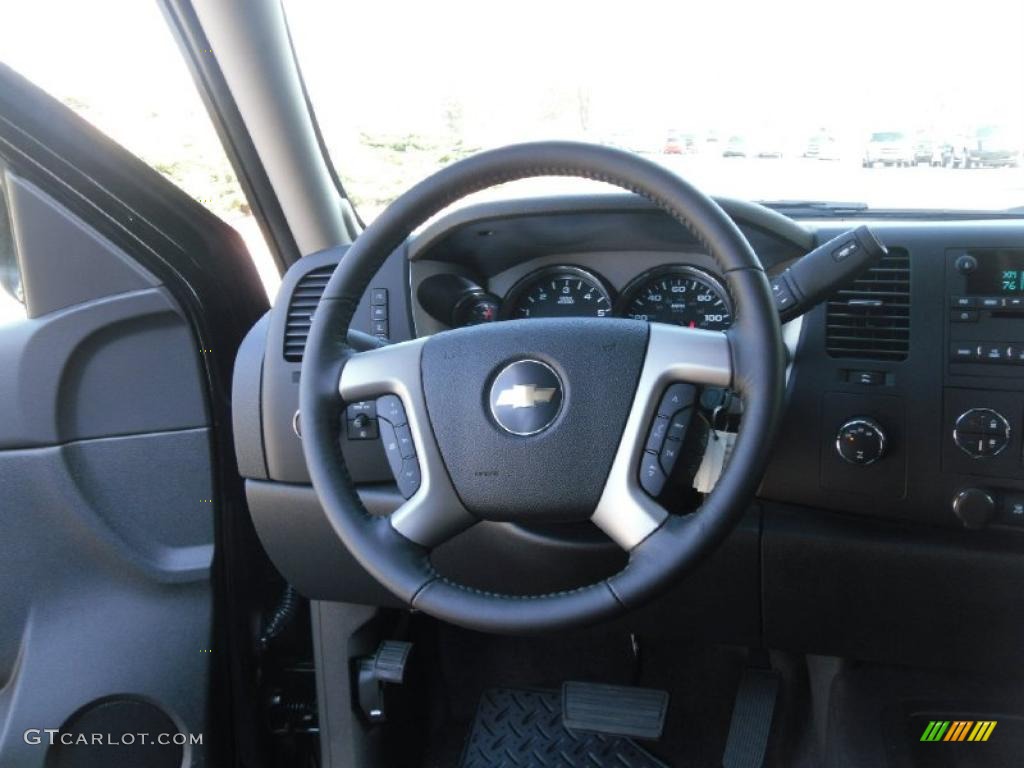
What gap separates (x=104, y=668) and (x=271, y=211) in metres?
1.08

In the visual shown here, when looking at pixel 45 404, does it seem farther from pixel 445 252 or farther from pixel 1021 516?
pixel 1021 516

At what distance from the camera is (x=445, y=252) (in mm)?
1794

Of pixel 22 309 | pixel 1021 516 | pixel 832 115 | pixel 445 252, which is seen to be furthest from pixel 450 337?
pixel 22 309

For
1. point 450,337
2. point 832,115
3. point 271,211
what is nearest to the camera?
point 450,337

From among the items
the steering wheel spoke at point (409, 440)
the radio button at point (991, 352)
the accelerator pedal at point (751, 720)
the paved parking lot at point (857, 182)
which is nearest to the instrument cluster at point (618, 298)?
the paved parking lot at point (857, 182)

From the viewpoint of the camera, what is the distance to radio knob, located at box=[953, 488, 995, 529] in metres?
1.49

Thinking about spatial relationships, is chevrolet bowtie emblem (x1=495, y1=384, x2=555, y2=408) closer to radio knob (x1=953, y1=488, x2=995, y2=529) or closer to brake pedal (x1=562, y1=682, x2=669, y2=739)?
radio knob (x1=953, y1=488, x2=995, y2=529)

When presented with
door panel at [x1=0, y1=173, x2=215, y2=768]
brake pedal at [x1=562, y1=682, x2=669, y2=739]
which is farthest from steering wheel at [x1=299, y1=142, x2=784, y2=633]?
brake pedal at [x1=562, y1=682, x2=669, y2=739]

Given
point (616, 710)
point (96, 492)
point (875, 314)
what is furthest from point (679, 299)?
point (96, 492)

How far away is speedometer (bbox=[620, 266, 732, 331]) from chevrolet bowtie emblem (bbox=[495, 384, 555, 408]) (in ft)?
1.83

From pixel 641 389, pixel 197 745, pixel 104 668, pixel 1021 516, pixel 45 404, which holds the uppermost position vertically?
pixel 641 389

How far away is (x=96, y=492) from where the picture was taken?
1.95m

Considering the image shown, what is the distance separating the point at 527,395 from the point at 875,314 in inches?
27.1

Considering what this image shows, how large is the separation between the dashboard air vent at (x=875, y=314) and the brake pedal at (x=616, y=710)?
0.92 meters
